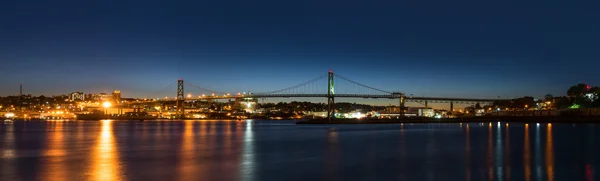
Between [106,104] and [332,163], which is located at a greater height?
[106,104]

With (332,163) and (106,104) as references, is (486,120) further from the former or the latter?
(332,163)

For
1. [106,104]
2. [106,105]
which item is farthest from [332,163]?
[106,104]

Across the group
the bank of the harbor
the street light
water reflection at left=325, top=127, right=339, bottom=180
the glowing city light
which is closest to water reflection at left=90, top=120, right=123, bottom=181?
water reflection at left=325, top=127, right=339, bottom=180

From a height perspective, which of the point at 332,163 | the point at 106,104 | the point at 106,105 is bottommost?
the point at 332,163

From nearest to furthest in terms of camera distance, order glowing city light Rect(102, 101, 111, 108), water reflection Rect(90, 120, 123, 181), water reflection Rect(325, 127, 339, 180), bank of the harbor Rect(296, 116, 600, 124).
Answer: water reflection Rect(90, 120, 123, 181) < water reflection Rect(325, 127, 339, 180) < bank of the harbor Rect(296, 116, 600, 124) < glowing city light Rect(102, 101, 111, 108)

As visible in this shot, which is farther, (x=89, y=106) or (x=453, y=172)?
(x=89, y=106)

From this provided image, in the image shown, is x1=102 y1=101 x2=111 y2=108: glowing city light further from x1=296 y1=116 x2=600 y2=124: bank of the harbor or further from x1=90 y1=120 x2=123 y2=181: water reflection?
x1=90 y1=120 x2=123 y2=181: water reflection

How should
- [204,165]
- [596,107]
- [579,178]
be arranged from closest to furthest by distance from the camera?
1. [579,178]
2. [204,165]
3. [596,107]

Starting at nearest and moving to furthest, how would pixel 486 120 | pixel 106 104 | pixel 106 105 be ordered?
pixel 486 120
pixel 106 105
pixel 106 104

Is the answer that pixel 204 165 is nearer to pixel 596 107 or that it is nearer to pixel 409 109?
pixel 596 107

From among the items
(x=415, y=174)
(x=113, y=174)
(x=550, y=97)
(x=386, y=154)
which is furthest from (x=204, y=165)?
(x=550, y=97)

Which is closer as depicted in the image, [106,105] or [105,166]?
[105,166]
